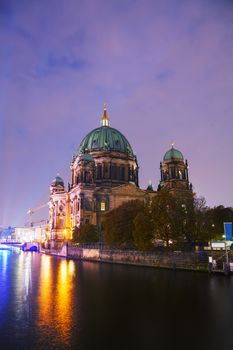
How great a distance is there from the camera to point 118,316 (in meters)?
19.1

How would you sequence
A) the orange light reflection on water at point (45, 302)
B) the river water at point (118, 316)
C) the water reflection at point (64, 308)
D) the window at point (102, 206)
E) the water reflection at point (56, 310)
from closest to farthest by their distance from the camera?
the river water at point (118, 316)
the water reflection at point (56, 310)
the water reflection at point (64, 308)
the orange light reflection on water at point (45, 302)
the window at point (102, 206)

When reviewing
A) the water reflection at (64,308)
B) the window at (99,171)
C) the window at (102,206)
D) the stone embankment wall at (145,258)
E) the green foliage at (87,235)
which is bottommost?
the water reflection at (64,308)

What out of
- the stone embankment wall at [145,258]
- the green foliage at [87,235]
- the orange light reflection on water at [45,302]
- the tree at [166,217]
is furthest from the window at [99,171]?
the orange light reflection on water at [45,302]

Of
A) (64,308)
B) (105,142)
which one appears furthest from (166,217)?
(105,142)

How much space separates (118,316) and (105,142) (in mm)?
101652

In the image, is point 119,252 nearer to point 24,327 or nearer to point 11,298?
point 11,298

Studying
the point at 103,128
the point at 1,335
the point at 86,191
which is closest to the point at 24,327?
the point at 1,335

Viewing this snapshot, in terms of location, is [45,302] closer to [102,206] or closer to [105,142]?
[102,206]

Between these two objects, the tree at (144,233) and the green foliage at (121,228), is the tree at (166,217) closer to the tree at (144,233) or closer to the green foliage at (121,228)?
the tree at (144,233)

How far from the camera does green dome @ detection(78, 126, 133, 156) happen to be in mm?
118250

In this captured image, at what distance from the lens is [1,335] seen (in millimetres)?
16078

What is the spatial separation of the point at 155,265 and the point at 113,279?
15350 mm

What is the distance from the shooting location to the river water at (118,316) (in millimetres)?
14796

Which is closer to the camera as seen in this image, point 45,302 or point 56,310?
point 56,310
